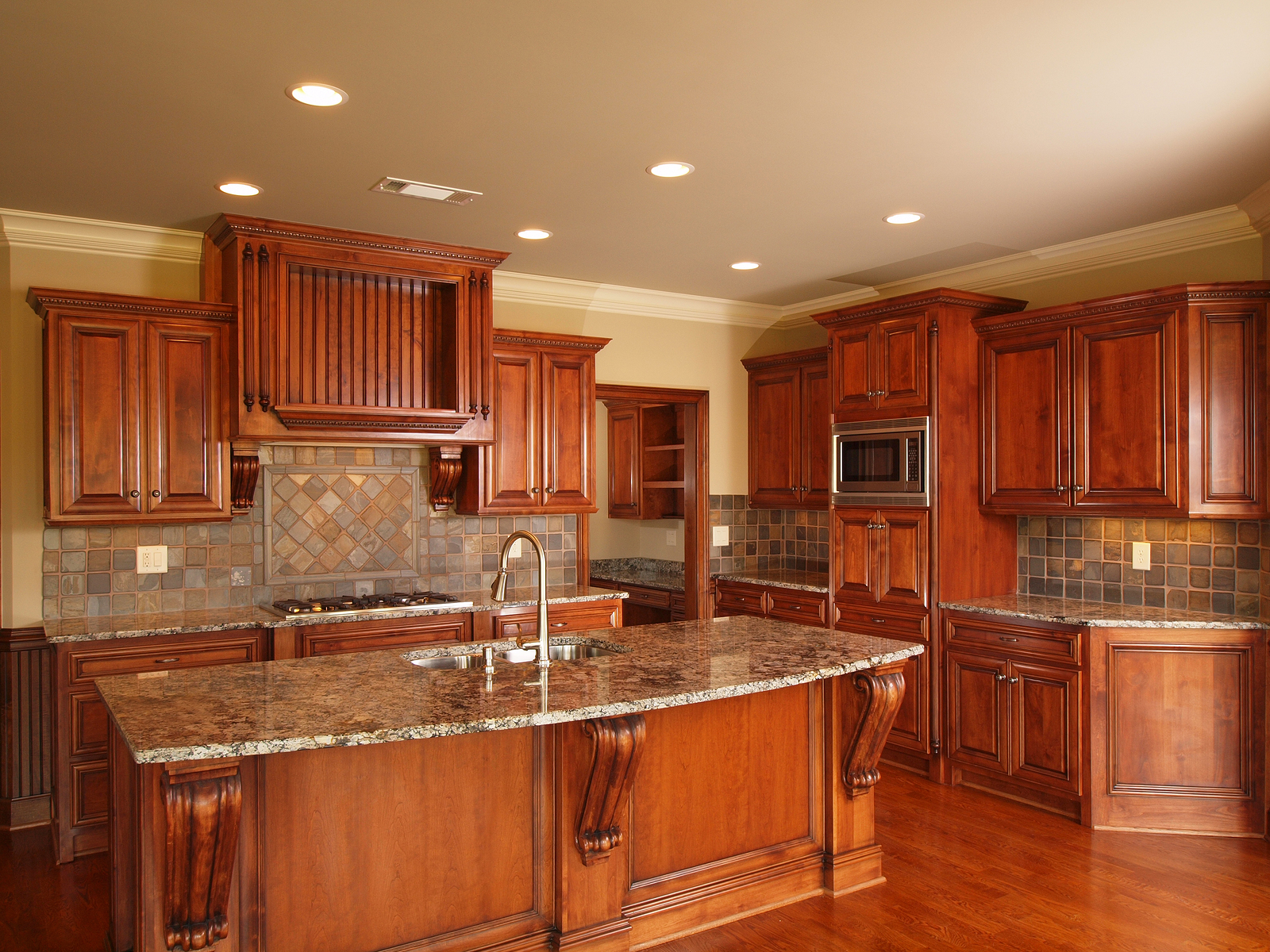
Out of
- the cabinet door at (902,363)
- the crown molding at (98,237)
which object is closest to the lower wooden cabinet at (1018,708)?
the cabinet door at (902,363)

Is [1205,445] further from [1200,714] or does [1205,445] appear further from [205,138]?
[205,138]

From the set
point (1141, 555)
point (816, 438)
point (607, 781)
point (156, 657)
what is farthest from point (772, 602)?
point (156, 657)

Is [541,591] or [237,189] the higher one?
[237,189]

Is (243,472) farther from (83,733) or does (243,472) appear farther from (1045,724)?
(1045,724)

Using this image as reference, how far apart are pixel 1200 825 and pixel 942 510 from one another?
1.70m

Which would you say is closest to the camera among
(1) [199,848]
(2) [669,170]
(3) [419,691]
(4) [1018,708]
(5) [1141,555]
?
(1) [199,848]

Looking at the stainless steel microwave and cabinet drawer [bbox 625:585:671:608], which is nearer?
the stainless steel microwave

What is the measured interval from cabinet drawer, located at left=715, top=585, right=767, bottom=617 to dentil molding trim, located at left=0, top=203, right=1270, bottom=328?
1.76 m

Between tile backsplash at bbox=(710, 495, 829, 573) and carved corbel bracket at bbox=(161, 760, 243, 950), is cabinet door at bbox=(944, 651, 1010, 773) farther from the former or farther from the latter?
carved corbel bracket at bbox=(161, 760, 243, 950)

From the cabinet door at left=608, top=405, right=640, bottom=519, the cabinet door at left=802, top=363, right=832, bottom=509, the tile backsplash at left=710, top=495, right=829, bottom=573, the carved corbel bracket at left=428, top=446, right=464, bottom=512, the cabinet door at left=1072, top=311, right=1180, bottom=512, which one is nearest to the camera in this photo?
the cabinet door at left=1072, top=311, right=1180, bottom=512

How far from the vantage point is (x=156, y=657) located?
3812 millimetres

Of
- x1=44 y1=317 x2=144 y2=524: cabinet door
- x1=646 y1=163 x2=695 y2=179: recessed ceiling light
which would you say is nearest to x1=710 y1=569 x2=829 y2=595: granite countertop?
x1=646 y1=163 x2=695 y2=179: recessed ceiling light

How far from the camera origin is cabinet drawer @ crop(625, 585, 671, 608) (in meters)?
6.36

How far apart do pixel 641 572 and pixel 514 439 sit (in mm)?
2549
